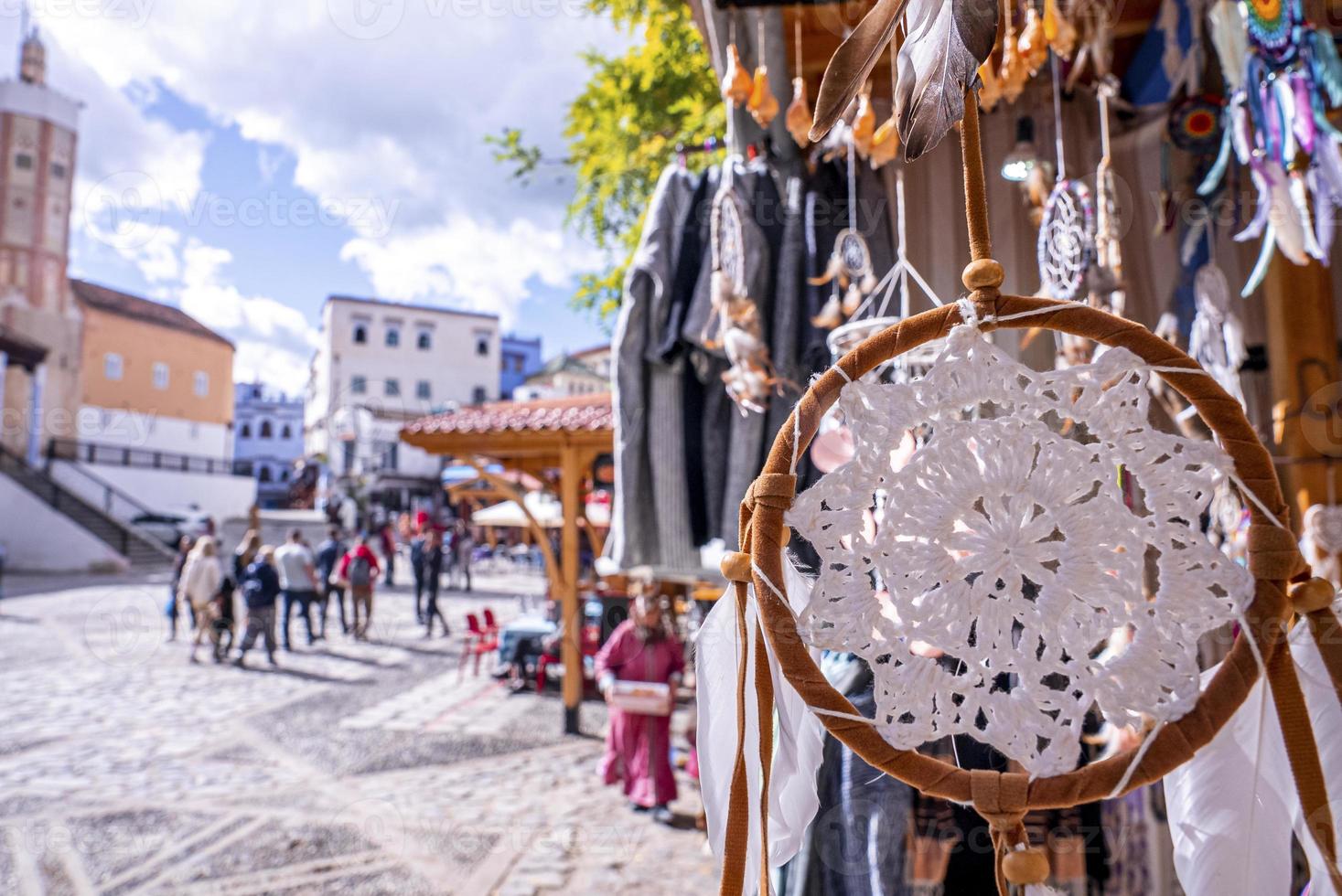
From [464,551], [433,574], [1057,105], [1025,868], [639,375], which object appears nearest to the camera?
[1025,868]

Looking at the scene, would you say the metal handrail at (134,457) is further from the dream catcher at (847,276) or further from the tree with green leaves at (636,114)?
the dream catcher at (847,276)

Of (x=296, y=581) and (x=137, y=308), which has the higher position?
(x=137, y=308)

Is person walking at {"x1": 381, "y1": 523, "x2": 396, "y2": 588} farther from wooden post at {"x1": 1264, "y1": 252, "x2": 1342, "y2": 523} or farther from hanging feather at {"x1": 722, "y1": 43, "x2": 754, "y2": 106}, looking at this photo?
wooden post at {"x1": 1264, "y1": 252, "x2": 1342, "y2": 523}

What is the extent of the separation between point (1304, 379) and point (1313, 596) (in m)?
2.26

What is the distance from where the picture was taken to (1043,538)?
2.75 feet

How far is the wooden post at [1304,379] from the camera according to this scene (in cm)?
249

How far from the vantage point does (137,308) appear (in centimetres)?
3059

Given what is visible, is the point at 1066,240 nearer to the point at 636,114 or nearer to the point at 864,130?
the point at 864,130

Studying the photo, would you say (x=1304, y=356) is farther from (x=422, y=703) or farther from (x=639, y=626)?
(x=422, y=703)

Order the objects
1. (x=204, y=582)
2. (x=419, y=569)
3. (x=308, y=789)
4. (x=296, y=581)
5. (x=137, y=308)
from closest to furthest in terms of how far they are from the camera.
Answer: (x=308, y=789) → (x=204, y=582) → (x=296, y=581) → (x=419, y=569) → (x=137, y=308)

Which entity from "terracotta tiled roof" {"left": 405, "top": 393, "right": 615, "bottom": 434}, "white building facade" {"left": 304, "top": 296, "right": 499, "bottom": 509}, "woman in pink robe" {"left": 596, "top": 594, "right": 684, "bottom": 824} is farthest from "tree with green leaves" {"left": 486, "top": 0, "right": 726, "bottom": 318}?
"white building facade" {"left": 304, "top": 296, "right": 499, "bottom": 509}

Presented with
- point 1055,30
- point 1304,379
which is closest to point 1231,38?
point 1055,30

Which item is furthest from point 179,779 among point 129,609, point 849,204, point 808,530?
point 129,609

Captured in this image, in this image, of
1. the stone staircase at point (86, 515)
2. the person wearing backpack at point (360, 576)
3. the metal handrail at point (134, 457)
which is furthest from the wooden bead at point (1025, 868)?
the metal handrail at point (134, 457)
